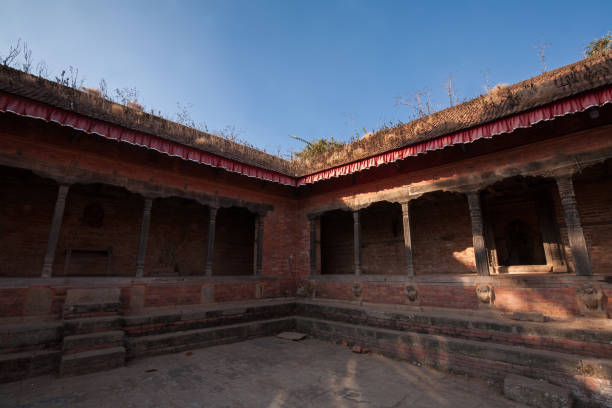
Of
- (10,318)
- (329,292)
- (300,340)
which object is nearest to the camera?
(10,318)

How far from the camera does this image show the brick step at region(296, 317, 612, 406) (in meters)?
4.17

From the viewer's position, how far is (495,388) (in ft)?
15.5

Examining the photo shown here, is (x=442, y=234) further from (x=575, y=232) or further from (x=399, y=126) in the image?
(x=575, y=232)

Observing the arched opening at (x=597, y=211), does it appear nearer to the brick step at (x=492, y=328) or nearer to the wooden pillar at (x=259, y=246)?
the brick step at (x=492, y=328)

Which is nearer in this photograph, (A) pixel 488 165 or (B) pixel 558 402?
(B) pixel 558 402

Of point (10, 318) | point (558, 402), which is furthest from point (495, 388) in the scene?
point (10, 318)

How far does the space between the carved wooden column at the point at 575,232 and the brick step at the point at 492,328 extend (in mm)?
1091

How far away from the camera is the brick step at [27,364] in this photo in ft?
15.4

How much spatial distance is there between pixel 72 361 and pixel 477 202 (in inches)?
335

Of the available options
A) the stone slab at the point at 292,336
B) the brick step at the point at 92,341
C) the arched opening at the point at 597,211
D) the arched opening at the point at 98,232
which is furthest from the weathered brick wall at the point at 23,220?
the arched opening at the point at 597,211

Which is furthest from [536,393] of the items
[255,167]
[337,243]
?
[337,243]

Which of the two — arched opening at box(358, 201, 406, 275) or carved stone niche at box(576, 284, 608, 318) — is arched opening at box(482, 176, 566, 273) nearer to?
arched opening at box(358, 201, 406, 275)

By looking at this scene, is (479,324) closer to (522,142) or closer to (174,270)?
(522,142)

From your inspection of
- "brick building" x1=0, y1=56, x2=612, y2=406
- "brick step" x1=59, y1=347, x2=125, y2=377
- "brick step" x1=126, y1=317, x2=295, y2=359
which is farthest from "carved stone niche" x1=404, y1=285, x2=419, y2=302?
"brick step" x1=59, y1=347, x2=125, y2=377
